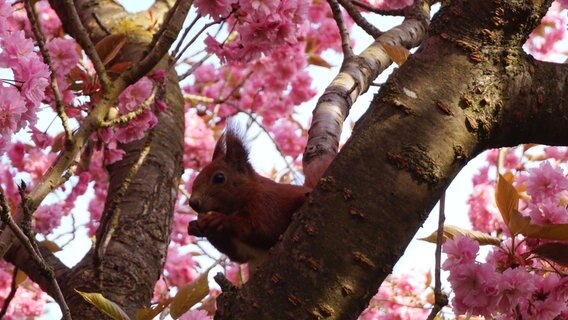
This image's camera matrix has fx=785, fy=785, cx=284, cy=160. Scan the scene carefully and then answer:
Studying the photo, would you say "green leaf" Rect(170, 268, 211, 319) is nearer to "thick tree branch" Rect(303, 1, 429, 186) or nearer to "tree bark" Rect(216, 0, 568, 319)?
"tree bark" Rect(216, 0, 568, 319)

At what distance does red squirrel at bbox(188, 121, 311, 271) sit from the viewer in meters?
2.25

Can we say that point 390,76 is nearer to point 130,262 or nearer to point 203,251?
point 130,262

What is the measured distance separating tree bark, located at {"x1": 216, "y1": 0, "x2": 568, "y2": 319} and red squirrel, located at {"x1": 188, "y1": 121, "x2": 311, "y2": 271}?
860 millimetres

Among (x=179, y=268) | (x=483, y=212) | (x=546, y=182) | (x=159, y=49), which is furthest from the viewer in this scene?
(x=483, y=212)

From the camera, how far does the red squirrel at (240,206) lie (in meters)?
2.25

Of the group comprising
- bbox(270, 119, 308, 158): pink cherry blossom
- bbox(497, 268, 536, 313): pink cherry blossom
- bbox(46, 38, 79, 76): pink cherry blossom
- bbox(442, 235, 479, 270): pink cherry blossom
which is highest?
bbox(270, 119, 308, 158): pink cherry blossom

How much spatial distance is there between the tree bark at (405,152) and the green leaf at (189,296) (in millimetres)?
307

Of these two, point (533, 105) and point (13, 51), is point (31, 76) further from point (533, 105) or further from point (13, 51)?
point (533, 105)

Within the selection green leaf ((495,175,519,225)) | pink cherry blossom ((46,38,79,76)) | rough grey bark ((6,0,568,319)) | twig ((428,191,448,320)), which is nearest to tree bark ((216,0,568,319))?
rough grey bark ((6,0,568,319))

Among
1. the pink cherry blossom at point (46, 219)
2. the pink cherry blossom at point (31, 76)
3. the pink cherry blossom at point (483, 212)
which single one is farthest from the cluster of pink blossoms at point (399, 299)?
the pink cherry blossom at point (31, 76)

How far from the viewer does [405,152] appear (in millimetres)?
1343

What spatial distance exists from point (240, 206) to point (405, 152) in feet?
3.83

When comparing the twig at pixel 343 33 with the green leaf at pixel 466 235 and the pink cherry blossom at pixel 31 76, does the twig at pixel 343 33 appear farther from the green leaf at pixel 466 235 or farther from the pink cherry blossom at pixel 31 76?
the pink cherry blossom at pixel 31 76

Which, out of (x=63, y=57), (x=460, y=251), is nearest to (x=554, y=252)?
(x=460, y=251)
